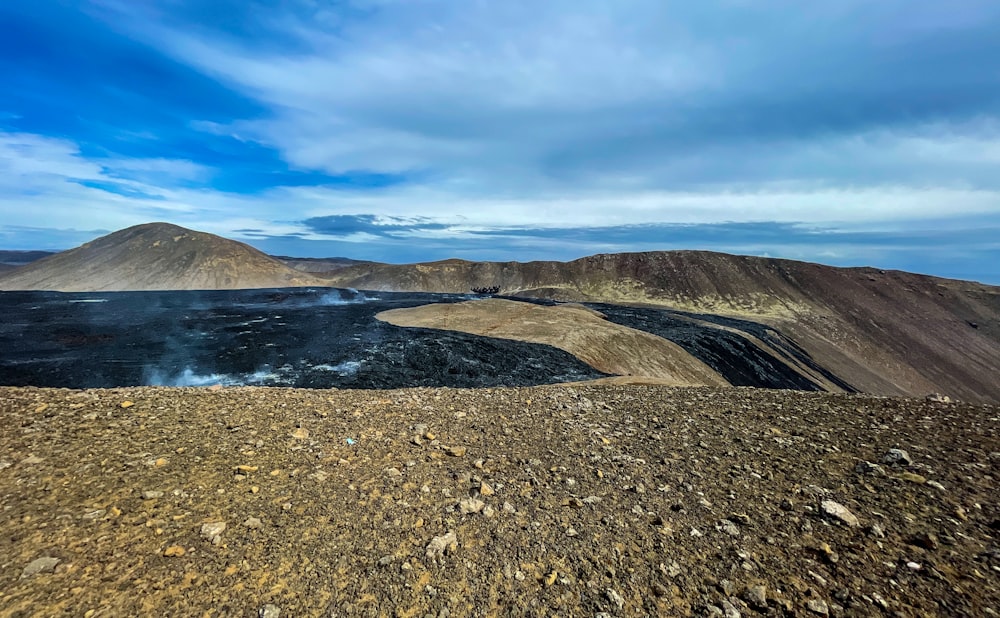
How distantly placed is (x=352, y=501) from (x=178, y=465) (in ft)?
8.78

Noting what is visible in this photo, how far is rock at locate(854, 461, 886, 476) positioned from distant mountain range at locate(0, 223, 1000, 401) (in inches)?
2119

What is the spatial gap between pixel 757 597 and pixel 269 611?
13.7 feet

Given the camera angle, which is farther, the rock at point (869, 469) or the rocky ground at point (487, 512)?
the rock at point (869, 469)

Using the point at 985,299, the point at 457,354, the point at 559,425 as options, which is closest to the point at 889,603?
the point at 559,425

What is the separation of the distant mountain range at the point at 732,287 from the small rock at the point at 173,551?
59.8 m

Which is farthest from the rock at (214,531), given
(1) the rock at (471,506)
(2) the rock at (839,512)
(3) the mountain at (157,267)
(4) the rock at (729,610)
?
(3) the mountain at (157,267)

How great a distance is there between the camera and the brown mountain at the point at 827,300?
2901 inches

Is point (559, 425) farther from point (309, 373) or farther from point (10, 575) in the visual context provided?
point (309, 373)

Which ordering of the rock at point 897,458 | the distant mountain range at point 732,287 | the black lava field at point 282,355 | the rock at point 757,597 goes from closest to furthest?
the rock at point 757,597 → the rock at point 897,458 → the black lava field at point 282,355 → the distant mountain range at point 732,287

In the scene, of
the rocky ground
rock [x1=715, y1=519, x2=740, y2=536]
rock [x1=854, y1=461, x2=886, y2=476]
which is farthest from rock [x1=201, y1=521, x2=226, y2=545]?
rock [x1=854, y1=461, x2=886, y2=476]

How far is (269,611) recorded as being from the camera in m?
3.68

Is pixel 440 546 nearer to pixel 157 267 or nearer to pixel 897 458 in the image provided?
pixel 897 458

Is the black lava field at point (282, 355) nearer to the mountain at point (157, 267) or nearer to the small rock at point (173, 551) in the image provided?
the small rock at point (173, 551)

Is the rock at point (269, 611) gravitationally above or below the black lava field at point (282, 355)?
above
